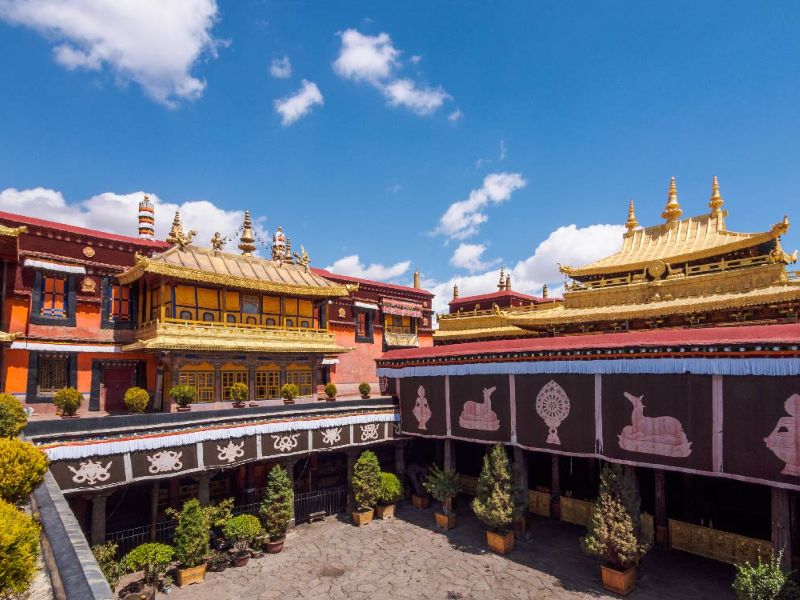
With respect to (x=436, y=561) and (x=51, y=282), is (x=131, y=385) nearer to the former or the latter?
(x=51, y=282)

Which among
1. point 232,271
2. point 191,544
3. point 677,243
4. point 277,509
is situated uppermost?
point 677,243

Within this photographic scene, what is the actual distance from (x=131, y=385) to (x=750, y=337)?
25.9 metres

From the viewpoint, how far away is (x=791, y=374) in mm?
10633

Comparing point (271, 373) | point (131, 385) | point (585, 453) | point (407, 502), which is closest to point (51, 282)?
point (131, 385)

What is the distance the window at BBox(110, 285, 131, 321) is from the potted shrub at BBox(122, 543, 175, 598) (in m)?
13.4

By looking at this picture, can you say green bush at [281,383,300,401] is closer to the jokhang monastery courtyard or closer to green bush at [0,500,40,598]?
the jokhang monastery courtyard

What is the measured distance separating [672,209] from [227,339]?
25.5 m

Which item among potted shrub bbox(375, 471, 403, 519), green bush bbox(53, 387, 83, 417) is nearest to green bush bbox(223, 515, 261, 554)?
potted shrub bbox(375, 471, 403, 519)

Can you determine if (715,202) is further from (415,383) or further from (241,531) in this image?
(241,531)

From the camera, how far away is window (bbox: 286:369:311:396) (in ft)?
86.5

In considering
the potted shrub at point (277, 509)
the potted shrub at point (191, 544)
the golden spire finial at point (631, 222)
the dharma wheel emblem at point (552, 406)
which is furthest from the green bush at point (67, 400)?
the golden spire finial at point (631, 222)

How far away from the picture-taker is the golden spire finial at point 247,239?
28359 millimetres

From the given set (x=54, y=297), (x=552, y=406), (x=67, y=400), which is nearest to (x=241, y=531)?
(x=67, y=400)

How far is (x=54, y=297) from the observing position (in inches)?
829
